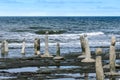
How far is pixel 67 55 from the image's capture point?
46500mm

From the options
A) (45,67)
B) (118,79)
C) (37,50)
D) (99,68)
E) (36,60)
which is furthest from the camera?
(37,50)

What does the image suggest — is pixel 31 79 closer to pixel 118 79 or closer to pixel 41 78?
pixel 41 78

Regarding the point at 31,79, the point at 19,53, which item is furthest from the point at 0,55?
the point at 31,79

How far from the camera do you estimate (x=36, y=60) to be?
4216 cm

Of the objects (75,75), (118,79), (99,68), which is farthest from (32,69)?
(99,68)

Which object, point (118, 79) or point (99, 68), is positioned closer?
point (99, 68)

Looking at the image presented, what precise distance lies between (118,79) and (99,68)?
168 inches

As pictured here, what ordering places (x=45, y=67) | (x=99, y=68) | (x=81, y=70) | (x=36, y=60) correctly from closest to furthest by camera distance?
(x=99, y=68), (x=81, y=70), (x=45, y=67), (x=36, y=60)

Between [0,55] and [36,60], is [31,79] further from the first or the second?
[0,55]

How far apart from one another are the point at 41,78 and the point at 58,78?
102 cm

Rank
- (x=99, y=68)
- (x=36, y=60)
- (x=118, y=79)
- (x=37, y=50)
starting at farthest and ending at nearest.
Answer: (x=37, y=50), (x=36, y=60), (x=118, y=79), (x=99, y=68)

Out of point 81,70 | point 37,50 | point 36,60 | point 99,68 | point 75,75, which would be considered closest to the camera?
point 99,68

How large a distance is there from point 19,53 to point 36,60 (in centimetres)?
691

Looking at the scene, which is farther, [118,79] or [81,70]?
[81,70]
